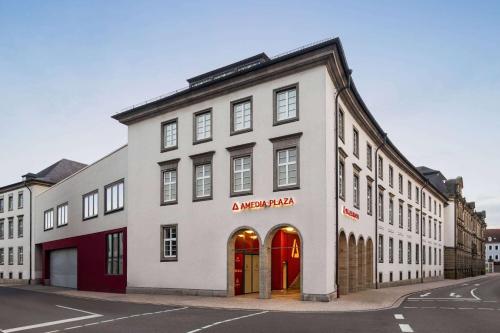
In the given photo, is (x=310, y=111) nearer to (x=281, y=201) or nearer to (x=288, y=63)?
(x=288, y=63)

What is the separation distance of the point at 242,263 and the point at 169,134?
8794mm

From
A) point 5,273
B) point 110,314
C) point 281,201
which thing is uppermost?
point 281,201

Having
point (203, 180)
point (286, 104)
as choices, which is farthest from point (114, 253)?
point (286, 104)

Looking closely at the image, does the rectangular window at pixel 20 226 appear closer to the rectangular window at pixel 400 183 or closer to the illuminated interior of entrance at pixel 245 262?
the illuminated interior of entrance at pixel 245 262

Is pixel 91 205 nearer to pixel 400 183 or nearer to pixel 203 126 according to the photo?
pixel 203 126

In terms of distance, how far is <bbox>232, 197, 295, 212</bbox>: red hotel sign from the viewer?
23.0 m

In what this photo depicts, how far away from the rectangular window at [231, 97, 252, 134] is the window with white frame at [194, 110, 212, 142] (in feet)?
5.46

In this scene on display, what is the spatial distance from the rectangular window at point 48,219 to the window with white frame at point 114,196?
1486 cm

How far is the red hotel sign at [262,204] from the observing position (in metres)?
23.0

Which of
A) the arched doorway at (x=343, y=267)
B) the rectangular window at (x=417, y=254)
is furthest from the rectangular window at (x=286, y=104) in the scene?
the rectangular window at (x=417, y=254)

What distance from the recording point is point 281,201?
75.8ft

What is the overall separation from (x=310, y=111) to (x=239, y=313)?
9.76 meters

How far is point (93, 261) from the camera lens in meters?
34.6

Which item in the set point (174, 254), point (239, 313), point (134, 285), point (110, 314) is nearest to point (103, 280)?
point (134, 285)
